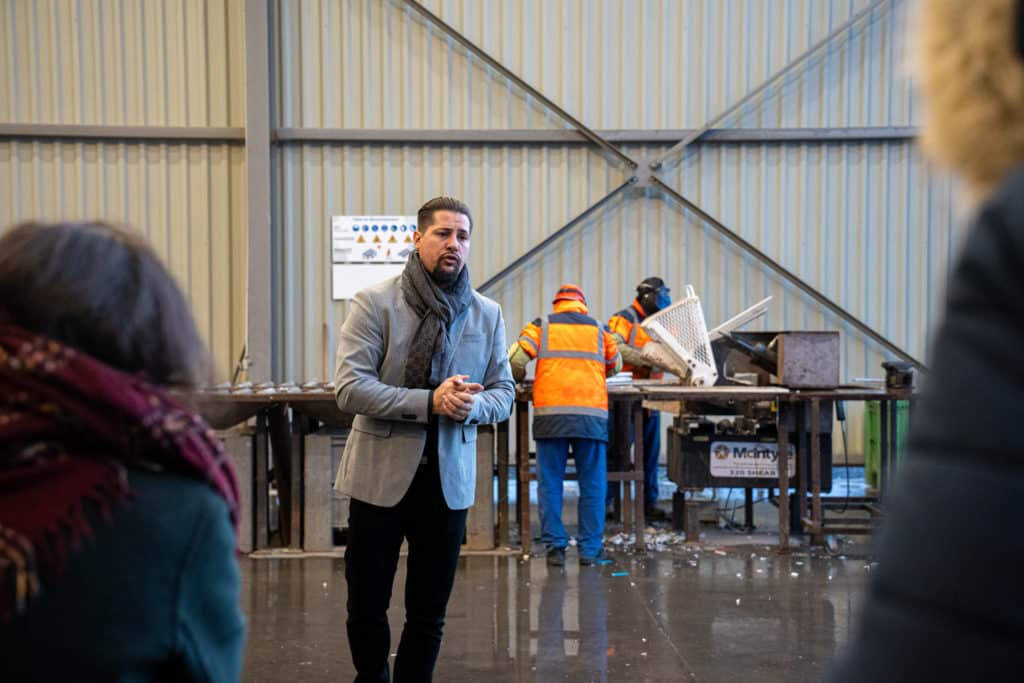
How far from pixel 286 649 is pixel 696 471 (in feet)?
10.6

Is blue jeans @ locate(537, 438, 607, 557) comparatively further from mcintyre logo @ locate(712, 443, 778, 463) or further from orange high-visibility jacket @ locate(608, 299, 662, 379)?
orange high-visibility jacket @ locate(608, 299, 662, 379)

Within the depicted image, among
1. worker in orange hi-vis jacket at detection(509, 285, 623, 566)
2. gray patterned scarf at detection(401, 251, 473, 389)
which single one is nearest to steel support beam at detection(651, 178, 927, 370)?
worker in orange hi-vis jacket at detection(509, 285, 623, 566)

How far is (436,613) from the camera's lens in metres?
3.05

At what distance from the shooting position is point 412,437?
3.09 m

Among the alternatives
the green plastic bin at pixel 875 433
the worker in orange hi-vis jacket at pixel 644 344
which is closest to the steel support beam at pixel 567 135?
the worker in orange hi-vis jacket at pixel 644 344

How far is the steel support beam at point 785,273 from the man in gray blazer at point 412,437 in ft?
19.3

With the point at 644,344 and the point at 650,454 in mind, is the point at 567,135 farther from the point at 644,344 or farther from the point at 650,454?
the point at 650,454

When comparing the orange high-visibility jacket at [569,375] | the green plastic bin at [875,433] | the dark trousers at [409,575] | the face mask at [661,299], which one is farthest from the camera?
the face mask at [661,299]

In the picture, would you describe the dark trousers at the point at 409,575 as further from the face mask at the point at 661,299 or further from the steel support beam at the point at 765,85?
the steel support beam at the point at 765,85

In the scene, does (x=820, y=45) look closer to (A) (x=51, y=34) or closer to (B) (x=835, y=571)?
(B) (x=835, y=571)

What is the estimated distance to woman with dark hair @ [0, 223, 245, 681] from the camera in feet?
3.34

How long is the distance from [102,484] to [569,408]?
495 cm

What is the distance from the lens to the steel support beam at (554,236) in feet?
28.7

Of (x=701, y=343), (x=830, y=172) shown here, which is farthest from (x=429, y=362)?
(x=830, y=172)
